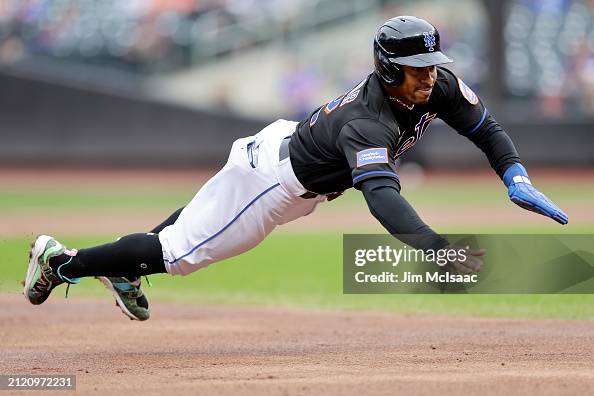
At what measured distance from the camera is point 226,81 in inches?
837

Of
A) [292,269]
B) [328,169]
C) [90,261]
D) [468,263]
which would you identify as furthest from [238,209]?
[292,269]

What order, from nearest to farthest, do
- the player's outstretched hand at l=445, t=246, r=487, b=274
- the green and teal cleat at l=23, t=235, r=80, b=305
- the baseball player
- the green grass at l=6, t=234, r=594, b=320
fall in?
the player's outstretched hand at l=445, t=246, r=487, b=274 < the baseball player < the green and teal cleat at l=23, t=235, r=80, b=305 < the green grass at l=6, t=234, r=594, b=320

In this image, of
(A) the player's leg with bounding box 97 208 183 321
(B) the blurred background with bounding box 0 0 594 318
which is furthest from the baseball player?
(B) the blurred background with bounding box 0 0 594 318

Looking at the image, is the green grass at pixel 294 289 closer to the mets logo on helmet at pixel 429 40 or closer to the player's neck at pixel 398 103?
the player's neck at pixel 398 103

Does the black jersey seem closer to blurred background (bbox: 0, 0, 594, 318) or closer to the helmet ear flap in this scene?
the helmet ear flap

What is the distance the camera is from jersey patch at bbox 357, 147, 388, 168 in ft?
16.5

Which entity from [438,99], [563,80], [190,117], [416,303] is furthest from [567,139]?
[438,99]

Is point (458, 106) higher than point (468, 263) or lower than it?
higher

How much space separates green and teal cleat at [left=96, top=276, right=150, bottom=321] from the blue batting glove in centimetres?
235

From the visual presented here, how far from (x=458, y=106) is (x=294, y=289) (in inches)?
174

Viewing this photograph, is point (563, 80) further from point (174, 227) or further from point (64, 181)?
point (174, 227)

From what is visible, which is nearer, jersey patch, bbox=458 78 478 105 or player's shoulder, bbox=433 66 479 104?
player's shoulder, bbox=433 66 479 104

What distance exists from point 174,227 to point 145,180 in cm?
1532

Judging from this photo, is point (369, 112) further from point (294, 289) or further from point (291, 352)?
point (294, 289)
